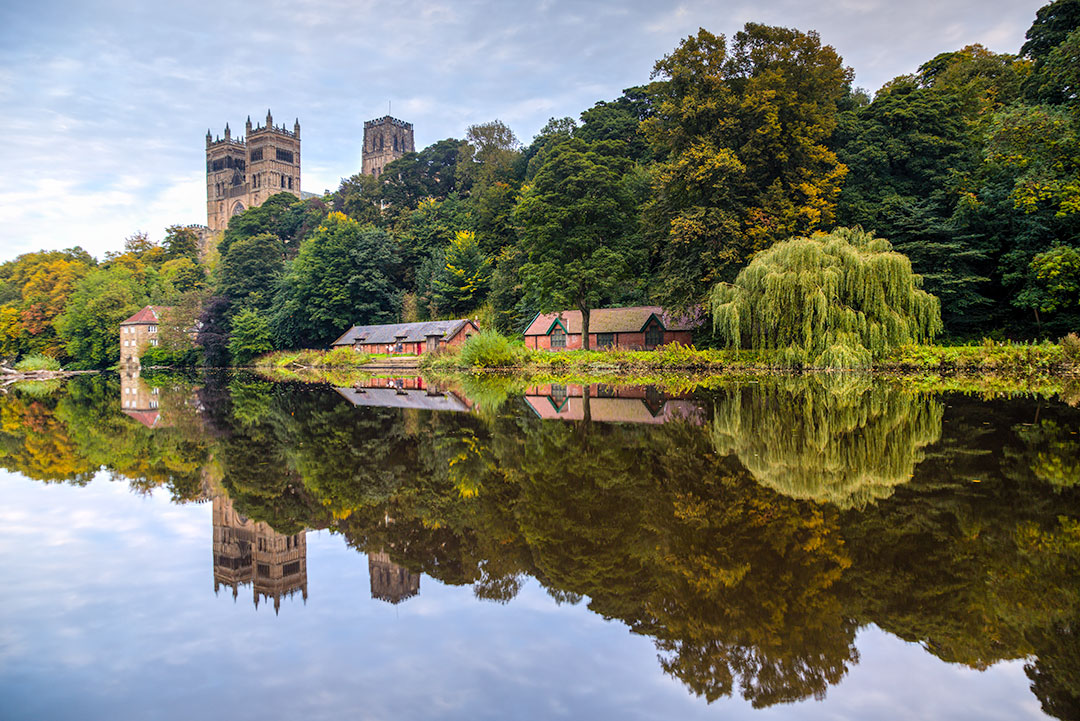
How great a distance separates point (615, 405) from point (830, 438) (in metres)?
6.56

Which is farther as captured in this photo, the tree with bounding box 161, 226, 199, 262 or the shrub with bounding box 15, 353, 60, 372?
the tree with bounding box 161, 226, 199, 262

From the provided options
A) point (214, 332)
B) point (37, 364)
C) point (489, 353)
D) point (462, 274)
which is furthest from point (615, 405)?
point (37, 364)

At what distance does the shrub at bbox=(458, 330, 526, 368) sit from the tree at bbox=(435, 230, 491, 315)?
2053cm

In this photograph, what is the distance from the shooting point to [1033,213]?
28859 millimetres

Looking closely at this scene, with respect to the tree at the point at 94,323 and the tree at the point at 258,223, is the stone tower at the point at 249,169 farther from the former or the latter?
the tree at the point at 94,323

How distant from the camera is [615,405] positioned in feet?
48.7

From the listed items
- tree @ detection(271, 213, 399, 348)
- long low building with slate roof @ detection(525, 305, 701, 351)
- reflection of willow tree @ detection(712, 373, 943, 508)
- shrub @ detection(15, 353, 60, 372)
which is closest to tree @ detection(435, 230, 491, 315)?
tree @ detection(271, 213, 399, 348)

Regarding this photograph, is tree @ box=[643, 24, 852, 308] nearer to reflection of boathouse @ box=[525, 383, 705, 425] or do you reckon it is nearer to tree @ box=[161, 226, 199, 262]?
reflection of boathouse @ box=[525, 383, 705, 425]

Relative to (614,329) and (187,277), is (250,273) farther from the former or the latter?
(614,329)

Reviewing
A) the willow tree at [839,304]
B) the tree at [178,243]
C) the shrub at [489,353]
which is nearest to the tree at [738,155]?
the willow tree at [839,304]

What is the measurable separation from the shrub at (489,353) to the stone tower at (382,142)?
89.9 metres

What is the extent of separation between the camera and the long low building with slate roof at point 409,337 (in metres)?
49.1

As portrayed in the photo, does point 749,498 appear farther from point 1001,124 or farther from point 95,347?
point 95,347

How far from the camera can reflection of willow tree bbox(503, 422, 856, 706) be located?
9.79ft
